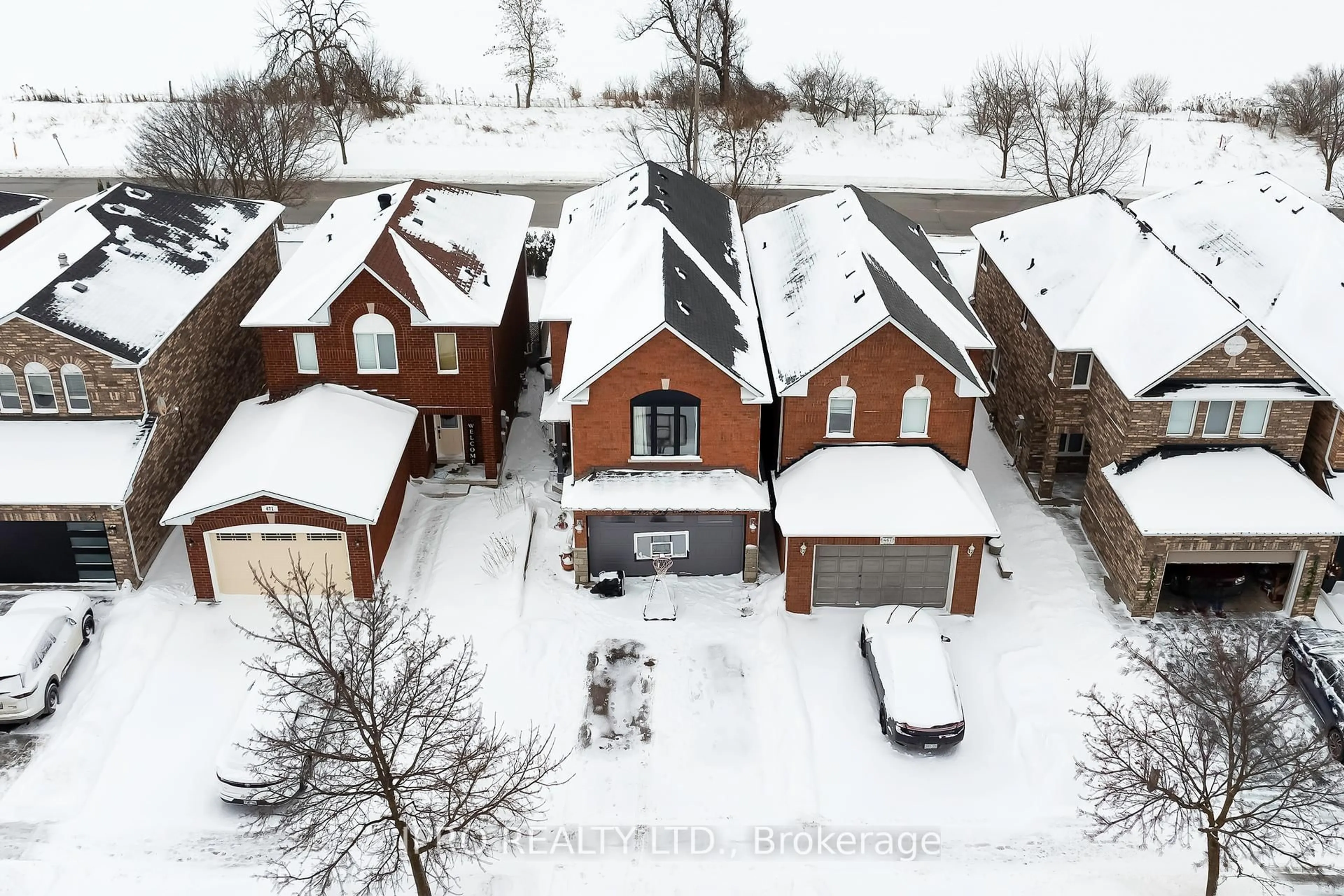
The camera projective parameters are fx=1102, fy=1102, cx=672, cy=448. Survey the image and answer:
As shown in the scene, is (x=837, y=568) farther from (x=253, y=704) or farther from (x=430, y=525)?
(x=253, y=704)

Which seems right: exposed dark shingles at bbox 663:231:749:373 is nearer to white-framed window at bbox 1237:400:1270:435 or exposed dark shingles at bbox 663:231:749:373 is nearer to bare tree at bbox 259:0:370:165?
white-framed window at bbox 1237:400:1270:435

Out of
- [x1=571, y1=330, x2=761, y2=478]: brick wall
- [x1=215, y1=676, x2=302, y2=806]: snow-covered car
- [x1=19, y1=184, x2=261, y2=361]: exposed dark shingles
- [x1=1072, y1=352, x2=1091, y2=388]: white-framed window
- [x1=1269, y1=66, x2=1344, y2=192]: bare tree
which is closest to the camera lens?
[x1=215, y1=676, x2=302, y2=806]: snow-covered car

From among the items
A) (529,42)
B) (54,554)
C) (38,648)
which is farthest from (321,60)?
(38,648)

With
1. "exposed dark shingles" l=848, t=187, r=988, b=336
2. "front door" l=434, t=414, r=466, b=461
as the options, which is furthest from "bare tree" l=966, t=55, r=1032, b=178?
"front door" l=434, t=414, r=466, b=461

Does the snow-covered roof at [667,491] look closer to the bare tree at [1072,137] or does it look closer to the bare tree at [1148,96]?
the bare tree at [1072,137]

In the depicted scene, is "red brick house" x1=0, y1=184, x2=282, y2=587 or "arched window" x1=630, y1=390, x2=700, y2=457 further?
"arched window" x1=630, y1=390, x2=700, y2=457
